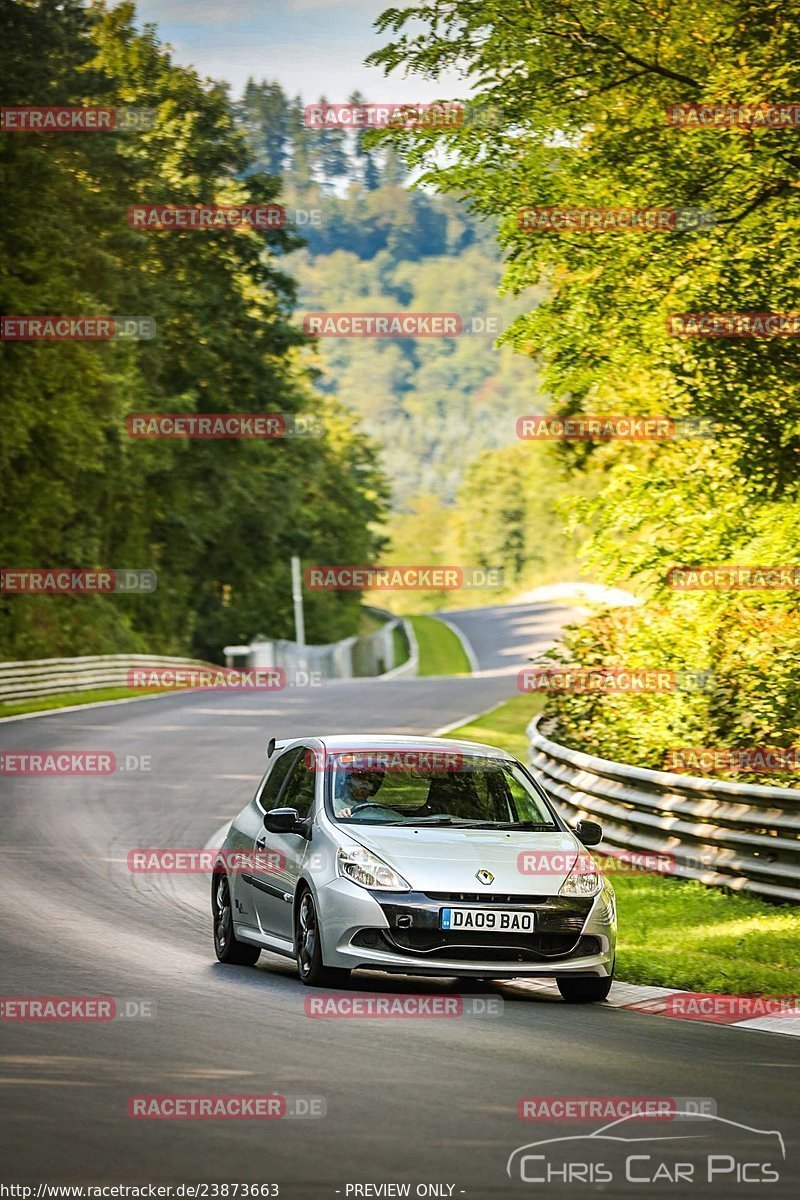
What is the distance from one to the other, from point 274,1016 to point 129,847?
956 cm

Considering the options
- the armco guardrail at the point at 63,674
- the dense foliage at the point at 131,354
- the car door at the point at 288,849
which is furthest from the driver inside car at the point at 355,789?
the dense foliage at the point at 131,354

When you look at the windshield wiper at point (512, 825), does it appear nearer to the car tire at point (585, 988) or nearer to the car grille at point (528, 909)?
the car grille at point (528, 909)

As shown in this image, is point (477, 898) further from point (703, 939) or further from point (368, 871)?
point (703, 939)

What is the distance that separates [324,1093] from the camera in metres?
7.16

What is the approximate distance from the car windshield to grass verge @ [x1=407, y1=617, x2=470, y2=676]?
68651 millimetres

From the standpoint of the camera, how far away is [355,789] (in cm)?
1122

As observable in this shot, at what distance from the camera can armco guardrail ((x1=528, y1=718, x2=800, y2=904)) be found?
44.1ft

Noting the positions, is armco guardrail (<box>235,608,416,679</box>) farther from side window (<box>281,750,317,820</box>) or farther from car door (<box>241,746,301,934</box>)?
side window (<box>281,750,317,820</box>)

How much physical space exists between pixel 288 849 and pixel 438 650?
3190 inches

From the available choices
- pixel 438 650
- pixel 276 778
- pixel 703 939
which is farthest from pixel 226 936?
pixel 438 650

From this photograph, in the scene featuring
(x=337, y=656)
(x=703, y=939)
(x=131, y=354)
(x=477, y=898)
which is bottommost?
(x=337, y=656)

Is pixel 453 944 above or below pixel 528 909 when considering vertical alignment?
below

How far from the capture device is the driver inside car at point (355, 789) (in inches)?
434

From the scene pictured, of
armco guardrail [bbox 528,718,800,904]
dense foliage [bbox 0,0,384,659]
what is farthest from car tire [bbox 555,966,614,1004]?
dense foliage [bbox 0,0,384,659]
